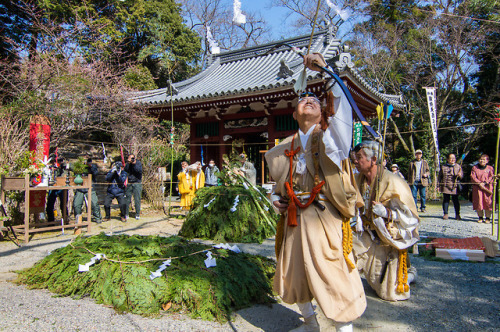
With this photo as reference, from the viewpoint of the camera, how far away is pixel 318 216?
2209 mm

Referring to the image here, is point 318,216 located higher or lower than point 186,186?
higher

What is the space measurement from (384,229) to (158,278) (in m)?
2.09

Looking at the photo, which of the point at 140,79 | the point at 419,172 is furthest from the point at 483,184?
the point at 140,79

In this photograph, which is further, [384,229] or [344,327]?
[384,229]

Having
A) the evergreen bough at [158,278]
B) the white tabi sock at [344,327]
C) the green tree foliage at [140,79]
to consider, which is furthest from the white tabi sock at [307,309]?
Result: the green tree foliage at [140,79]

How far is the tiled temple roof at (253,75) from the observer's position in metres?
8.24

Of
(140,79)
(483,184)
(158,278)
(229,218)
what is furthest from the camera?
(140,79)

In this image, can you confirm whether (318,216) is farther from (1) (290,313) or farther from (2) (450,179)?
(2) (450,179)

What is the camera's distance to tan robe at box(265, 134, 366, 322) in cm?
207

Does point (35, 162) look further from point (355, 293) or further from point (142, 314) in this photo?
point (355, 293)

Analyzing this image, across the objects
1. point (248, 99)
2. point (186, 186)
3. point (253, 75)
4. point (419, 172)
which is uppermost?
point (253, 75)

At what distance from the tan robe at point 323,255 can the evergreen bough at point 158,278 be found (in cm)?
75

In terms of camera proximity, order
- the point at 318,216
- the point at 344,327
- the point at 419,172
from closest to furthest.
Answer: the point at 344,327
the point at 318,216
the point at 419,172

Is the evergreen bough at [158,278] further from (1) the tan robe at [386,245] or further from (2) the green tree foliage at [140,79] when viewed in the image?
(2) the green tree foliage at [140,79]
